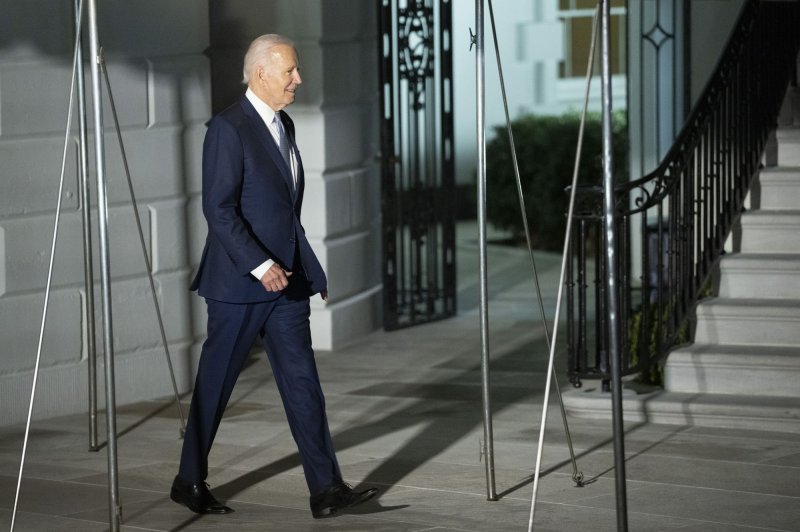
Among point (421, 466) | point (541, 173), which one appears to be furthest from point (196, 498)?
point (541, 173)

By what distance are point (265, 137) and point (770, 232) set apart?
3690mm

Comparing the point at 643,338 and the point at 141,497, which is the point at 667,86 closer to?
the point at 643,338

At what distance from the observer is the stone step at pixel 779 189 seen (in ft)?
28.1

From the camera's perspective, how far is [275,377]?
18.4 ft

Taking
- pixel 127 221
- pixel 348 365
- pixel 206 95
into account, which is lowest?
pixel 348 365

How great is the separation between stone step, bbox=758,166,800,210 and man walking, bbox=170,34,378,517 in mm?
3762

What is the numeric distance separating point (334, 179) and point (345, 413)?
2.46 meters

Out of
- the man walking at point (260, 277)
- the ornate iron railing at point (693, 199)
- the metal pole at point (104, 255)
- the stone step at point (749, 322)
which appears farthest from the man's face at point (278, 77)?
the stone step at point (749, 322)

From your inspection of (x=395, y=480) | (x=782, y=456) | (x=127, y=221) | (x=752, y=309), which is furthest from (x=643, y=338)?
(x=127, y=221)

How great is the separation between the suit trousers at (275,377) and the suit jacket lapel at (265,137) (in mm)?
423

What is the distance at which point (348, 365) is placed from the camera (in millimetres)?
9250

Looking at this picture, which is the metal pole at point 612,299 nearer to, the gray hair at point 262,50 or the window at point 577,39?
the gray hair at point 262,50

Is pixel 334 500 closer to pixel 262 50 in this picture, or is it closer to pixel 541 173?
pixel 262 50

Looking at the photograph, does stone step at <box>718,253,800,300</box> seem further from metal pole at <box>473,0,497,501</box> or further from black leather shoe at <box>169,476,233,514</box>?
black leather shoe at <box>169,476,233,514</box>
